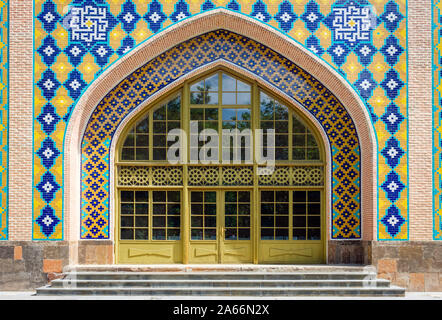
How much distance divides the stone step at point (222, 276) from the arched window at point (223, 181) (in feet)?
2.87

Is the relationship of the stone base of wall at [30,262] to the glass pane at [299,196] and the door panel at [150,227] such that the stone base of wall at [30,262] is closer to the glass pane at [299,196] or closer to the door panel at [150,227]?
the door panel at [150,227]

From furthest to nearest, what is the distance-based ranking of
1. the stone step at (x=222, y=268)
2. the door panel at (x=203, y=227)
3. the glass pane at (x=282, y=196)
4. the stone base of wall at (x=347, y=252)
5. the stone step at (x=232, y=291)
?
the glass pane at (x=282, y=196) < the door panel at (x=203, y=227) < the stone base of wall at (x=347, y=252) < the stone step at (x=222, y=268) < the stone step at (x=232, y=291)

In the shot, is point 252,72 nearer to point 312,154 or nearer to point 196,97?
point 196,97

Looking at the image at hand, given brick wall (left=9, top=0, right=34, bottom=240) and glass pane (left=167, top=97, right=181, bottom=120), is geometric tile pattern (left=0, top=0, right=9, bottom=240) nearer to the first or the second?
brick wall (left=9, top=0, right=34, bottom=240)

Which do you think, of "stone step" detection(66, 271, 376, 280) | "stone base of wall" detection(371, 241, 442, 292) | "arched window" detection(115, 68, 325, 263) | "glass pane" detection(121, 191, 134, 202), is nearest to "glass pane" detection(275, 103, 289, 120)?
"arched window" detection(115, 68, 325, 263)

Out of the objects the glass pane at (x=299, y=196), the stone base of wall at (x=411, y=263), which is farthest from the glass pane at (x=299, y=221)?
the stone base of wall at (x=411, y=263)

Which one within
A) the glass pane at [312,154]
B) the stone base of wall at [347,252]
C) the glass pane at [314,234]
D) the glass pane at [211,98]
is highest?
the glass pane at [211,98]

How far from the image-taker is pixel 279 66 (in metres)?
10.5

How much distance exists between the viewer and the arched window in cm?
1049

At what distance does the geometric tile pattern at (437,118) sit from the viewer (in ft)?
32.4

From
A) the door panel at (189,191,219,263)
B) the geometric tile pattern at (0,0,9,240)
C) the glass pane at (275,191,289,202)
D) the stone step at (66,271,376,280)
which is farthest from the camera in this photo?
the glass pane at (275,191,289,202)

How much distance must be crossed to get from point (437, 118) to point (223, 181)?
3.90m

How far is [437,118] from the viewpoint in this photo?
32.6 feet

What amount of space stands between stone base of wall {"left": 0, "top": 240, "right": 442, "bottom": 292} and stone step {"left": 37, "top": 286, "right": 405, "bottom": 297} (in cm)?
63
